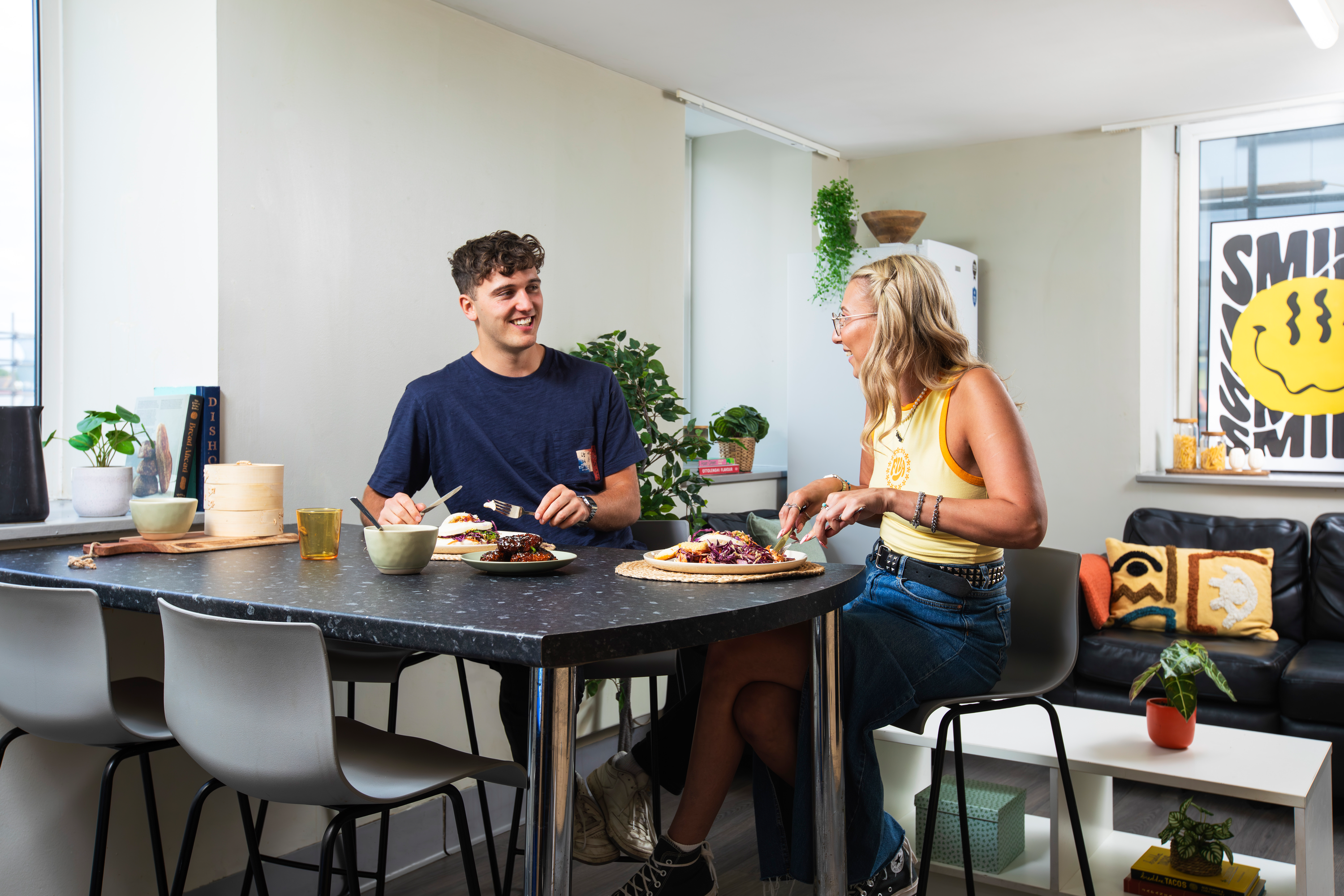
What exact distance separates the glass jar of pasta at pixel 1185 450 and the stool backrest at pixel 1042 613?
9.26 ft

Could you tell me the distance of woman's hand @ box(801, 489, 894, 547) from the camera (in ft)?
5.63

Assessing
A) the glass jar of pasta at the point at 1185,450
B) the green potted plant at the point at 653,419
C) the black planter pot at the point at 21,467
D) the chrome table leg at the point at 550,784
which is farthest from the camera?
the glass jar of pasta at the point at 1185,450

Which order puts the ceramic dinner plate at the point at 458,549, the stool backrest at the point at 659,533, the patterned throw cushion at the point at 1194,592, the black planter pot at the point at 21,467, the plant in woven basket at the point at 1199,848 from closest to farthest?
1. the ceramic dinner plate at the point at 458,549
2. the black planter pot at the point at 21,467
3. the plant in woven basket at the point at 1199,848
4. the stool backrest at the point at 659,533
5. the patterned throw cushion at the point at 1194,592

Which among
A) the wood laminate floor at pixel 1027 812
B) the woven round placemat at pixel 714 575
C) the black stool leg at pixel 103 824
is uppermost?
the woven round placemat at pixel 714 575

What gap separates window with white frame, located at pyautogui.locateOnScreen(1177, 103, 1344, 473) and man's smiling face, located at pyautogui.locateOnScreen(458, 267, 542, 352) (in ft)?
12.2

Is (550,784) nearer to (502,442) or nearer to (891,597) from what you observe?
(891,597)

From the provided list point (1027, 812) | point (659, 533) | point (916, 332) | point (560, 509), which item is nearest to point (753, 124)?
point (659, 533)

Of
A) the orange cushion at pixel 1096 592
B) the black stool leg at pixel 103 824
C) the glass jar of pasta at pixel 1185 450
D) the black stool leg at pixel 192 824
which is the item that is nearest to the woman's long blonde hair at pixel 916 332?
the black stool leg at pixel 192 824

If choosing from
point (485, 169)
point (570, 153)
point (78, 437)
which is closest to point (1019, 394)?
point (570, 153)

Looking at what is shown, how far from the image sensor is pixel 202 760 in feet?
4.29

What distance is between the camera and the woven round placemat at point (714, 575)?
1.48m

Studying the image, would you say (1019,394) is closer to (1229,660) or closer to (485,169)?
(1229,660)

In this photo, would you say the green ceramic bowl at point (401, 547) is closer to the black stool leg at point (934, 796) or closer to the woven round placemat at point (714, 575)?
the woven round placemat at point (714, 575)

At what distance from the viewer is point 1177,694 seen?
2340 millimetres
